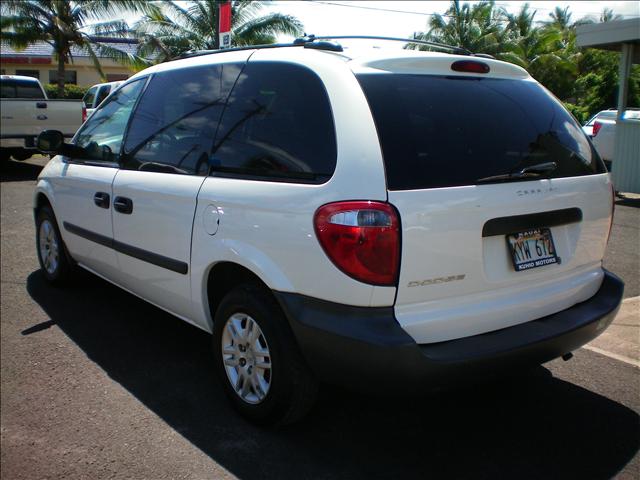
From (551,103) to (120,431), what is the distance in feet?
9.11

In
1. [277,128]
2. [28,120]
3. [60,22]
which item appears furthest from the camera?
[60,22]

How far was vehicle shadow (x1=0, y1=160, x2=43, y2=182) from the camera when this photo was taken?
1251 cm

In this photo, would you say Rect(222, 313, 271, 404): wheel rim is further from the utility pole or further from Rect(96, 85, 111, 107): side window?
Rect(96, 85, 111, 107): side window

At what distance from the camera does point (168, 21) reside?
2477cm

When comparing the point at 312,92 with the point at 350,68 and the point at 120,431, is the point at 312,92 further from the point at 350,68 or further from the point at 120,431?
the point at 120,431

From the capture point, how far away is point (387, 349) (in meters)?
2.55

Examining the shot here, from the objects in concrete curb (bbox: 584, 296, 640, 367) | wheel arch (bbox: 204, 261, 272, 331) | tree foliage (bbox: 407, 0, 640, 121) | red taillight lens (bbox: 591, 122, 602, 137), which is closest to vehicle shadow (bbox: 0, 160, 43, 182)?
wheel arch (bbox: 204, 261, 272, 331)

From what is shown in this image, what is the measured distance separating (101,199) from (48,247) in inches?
57.6

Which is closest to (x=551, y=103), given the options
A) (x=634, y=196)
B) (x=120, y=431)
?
(x=120, y=431)

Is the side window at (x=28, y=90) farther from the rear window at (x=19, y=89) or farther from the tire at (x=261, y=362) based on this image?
the tire at (x=261, y=362)

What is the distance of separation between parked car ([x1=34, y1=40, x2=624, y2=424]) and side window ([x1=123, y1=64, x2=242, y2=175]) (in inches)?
0.6

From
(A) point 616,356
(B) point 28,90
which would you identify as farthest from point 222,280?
(B) point 28,90

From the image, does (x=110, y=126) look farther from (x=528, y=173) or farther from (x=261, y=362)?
(x=528, y=173)

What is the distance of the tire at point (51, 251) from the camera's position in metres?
5.16
